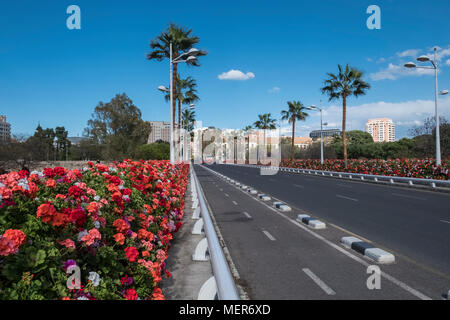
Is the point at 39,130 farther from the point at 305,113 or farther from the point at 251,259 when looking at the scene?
the point at 251,259

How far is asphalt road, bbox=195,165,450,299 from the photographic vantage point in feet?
16.9

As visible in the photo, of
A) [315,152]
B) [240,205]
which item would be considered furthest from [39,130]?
[240,205]

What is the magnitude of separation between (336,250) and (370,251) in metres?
0.81

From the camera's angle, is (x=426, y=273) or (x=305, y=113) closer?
(x=426, y=273)

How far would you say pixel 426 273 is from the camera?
5.79m

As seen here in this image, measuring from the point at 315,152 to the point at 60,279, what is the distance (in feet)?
223

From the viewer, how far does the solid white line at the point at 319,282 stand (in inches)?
198

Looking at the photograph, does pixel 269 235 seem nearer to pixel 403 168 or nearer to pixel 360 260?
pixel 360 260

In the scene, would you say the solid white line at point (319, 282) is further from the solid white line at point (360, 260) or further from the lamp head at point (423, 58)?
the lamp head at point (423, 58)

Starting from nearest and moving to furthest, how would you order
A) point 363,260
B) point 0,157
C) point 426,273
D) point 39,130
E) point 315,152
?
point 426,273, point 363,260, point 0,157, point 315,152, point 39,130

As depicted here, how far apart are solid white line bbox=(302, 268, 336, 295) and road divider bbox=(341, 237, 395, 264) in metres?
1.56

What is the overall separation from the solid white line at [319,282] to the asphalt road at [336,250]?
0.02 metres
